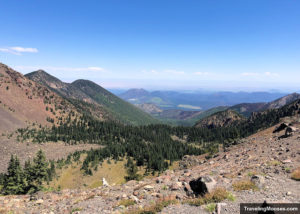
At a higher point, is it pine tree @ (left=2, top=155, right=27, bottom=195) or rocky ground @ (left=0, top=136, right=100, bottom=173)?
pine tree @ (left=2, top=155, right=27, bottom=195)

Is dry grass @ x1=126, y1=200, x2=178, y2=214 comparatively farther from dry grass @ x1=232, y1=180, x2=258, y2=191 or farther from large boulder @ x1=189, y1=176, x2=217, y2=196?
dry grass @ x1=232, y1=180, x2=258, y2=191

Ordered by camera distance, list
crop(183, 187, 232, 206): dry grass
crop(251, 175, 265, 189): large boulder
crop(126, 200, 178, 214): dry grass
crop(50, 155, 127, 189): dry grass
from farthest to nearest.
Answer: crop(50, 155, 127, 189): dry grass → crop(251, 175, 265, 189): large boulder → crop(126, 200, 178, 214): dry grass → crop(183, 187, 232, 206): dry grass

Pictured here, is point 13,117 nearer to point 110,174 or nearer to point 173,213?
point 110,174

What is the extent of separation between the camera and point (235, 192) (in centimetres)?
1251

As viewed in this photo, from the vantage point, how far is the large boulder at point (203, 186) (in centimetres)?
1269

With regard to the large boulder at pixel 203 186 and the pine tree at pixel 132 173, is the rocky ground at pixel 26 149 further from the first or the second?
the large boulder at pixel 203 186

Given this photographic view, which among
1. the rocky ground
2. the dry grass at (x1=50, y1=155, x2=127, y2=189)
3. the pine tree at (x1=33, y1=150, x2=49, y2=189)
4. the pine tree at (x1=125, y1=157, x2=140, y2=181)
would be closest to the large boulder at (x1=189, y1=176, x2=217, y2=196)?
the pine tree at (x1=33, y1=150, x2=49, y2=189)

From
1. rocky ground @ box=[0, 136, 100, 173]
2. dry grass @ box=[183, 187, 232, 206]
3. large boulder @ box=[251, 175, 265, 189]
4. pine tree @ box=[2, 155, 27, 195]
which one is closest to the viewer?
dry grass @ box=[183, 187, 232, 206]

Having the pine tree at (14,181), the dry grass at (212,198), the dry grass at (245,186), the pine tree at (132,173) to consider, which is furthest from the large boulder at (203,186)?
the pine tree at (14,181)

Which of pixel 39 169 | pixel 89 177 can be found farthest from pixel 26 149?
pixel 39 169

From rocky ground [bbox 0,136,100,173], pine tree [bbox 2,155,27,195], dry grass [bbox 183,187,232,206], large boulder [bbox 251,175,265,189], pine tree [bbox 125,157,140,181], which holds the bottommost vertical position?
rocky ground [bbox 0,136,100,173]

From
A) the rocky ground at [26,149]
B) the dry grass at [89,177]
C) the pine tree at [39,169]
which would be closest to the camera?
the pine tree at [39,169]

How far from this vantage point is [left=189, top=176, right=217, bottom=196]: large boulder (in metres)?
12.7

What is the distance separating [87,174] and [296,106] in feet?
779
